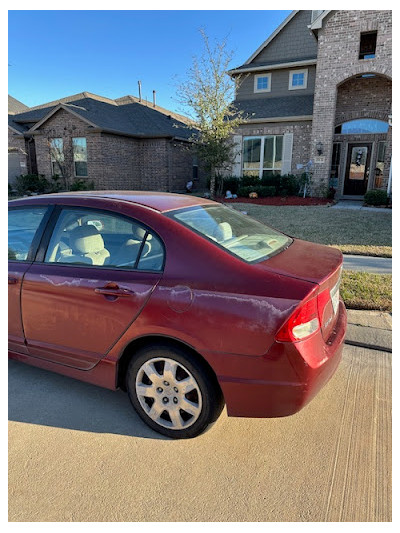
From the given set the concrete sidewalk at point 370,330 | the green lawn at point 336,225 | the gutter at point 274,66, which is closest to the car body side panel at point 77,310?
the concrete sidewalk at point 370,330

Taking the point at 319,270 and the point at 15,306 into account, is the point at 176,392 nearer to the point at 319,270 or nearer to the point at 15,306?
the point at 319,270

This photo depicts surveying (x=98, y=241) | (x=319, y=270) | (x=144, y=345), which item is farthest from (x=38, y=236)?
(x=319, y=270)

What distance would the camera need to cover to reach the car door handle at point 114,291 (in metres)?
2.38

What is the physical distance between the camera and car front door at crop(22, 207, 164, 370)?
242 cm

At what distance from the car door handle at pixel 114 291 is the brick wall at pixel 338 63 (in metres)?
14.9

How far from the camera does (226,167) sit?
16766mm

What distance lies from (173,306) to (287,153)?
16.0 m

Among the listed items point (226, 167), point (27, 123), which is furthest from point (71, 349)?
point (27, 123)

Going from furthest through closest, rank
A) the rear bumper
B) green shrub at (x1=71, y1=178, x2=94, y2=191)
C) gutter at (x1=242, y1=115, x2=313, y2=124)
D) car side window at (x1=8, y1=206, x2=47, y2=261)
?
1. green shrub at (x1=71, y1=178, x2=94, y2=191)
2. gutter at (x1=242, y1=115, x2=313, y2=124)
3. car side window at (x1=8, y1=206, x2=47, y2=261)
4. the rear bumper

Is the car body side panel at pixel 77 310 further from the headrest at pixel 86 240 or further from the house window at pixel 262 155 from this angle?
the house window at pixel 262 155

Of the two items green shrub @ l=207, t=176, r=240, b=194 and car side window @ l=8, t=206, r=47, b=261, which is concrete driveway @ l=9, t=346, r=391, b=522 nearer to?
car side window @ l=8, t=206, r=47, b=261

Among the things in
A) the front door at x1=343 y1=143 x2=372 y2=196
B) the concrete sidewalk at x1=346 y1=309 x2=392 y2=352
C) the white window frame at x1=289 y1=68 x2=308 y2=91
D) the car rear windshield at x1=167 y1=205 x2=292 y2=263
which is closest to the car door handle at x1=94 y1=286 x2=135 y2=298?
the car rear windshield at x1=167 y1=205 x2=292 y2=263

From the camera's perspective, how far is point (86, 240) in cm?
289

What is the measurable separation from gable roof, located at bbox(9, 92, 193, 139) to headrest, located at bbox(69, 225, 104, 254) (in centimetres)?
1550
